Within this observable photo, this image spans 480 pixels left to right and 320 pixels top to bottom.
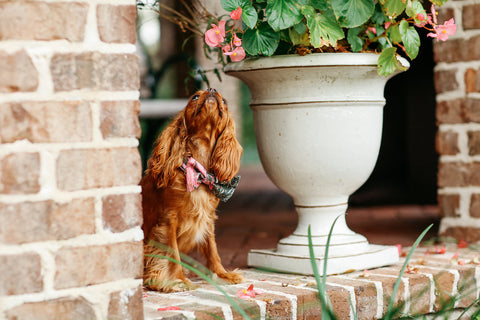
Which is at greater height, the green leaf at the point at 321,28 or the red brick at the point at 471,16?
the red brick at the point at 471,16

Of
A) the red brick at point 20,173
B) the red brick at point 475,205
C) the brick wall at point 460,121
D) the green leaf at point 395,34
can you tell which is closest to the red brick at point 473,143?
the brick wall at point 460,121

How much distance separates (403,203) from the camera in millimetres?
4559

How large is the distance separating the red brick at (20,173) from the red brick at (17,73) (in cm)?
15

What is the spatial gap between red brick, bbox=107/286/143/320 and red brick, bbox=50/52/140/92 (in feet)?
1.62

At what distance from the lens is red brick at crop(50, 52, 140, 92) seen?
1.45 meters

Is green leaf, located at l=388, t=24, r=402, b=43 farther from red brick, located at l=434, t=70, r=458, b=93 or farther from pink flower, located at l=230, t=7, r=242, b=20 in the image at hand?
red brick, located at l=434, t=70, r=458, b=93

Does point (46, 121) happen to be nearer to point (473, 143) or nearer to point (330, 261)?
point (330, 261)

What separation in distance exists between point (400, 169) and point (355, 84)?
8.60 ft

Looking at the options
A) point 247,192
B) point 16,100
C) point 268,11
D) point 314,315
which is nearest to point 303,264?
point 314,315

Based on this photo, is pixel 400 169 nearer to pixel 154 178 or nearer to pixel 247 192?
pixel 247 192

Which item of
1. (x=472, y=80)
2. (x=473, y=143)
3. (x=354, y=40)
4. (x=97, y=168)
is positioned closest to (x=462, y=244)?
(x=473, y=143)

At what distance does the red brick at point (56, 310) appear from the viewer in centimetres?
142

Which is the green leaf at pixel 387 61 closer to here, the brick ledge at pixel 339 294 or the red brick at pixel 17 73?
the brick ledge at pixel 339 294

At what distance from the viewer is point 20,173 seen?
141 cm
